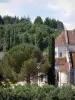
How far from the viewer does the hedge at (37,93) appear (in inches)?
1587

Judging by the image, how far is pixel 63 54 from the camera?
81.9 m

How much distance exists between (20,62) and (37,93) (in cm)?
2085

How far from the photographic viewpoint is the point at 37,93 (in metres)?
41.5

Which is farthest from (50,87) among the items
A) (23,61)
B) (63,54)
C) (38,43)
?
(38,43)

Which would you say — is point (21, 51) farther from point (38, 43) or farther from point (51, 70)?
point (38, 43)

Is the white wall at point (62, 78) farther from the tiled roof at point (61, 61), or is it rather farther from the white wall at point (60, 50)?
the white wall at point (60, 50)

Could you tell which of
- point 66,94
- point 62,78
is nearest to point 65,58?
point 62,78

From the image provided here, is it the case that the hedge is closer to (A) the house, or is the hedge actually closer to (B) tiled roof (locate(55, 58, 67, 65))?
(A) the house

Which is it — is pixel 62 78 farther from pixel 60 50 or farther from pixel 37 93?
pixel 37 93

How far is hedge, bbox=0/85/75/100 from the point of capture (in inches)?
1587

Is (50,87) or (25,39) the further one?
(25,39)

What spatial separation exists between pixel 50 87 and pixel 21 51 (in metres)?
19.5

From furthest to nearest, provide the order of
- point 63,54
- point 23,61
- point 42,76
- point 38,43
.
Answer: point 38,43
point 63,54
point 42,76
point 23,61

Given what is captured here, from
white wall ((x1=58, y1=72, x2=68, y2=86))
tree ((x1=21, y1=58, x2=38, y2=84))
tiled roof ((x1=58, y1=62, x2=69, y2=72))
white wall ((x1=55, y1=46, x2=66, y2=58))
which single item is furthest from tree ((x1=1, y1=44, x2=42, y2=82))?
white wall ((x1=55, y1=46, x2=66, y2=58))
